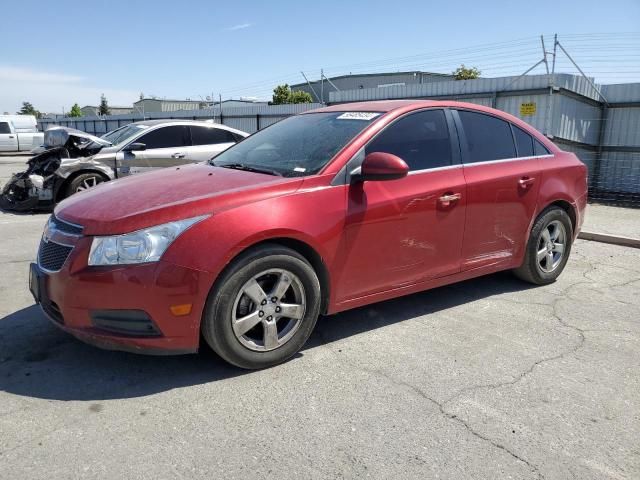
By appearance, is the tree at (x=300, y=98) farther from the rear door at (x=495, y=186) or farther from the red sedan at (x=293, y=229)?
the red sedan at (x=293, y=229)

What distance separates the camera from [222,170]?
154 inches

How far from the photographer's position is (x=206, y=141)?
9.93 metres

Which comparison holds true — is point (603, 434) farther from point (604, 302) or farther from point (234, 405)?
point (604, 302)

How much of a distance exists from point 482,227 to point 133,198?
269 cm

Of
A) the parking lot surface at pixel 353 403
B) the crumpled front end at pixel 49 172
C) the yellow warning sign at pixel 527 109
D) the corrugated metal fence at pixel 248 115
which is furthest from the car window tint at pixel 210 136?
the corrugated metal fence at pixel 248 115

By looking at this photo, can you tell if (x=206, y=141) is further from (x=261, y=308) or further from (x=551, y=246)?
(x=261, y=308)

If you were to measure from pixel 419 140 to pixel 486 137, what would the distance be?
818 mm

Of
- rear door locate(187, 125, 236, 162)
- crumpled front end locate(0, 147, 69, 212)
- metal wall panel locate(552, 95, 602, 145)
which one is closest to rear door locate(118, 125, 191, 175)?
rear door locate(187, 125, 236, 162)

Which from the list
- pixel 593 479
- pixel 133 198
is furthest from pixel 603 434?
pixel 133 198

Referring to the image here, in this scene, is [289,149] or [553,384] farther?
[289,149]

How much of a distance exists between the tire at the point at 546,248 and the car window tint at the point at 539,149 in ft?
1.73

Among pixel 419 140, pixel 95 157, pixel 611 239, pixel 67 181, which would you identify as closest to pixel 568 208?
pixel 419 140

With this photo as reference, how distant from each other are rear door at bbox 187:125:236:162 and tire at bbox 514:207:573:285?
6218mm

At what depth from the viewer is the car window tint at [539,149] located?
4.97 meters
